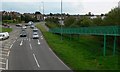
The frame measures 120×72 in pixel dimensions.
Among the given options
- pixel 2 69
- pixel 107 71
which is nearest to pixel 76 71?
pixel 107 71

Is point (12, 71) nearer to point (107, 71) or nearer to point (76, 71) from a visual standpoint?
point (76, 71)

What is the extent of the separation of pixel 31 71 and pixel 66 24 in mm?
77930

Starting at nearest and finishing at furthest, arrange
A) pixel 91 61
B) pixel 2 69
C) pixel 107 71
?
pixel 107 71, pixel 2 69, pixel 91 61

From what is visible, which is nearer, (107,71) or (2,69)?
(107,71)

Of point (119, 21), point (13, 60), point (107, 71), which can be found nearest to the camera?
point (107, 71)

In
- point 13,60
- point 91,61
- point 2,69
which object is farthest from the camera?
point 13,60

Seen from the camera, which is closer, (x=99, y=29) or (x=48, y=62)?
(x=48, y=62)

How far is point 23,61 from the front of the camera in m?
32.7

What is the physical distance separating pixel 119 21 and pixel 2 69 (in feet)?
102

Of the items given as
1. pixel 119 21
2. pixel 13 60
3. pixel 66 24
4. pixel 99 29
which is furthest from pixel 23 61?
pixel 66 24

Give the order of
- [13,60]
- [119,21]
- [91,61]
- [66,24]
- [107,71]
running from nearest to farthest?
1. [107,71]
2. [91,61]
3. [13,60]
4. [119,21]
5. [66,24]

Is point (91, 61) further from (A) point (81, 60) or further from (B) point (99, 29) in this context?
(B) point (99, 29)

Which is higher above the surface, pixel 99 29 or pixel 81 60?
pixel 99 29

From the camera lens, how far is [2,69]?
27203 mm
